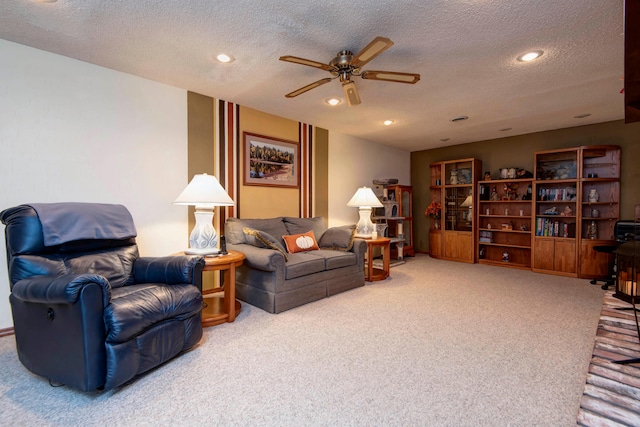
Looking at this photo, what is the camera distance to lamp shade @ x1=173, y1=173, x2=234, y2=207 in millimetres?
2730

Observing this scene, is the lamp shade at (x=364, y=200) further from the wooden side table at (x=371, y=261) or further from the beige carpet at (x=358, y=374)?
the beige carpet at (x=358, y=374)

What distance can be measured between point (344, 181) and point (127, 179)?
11.0 ft

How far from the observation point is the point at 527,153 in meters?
5.27

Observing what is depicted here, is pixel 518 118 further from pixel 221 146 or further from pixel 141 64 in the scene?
pixel 141 64

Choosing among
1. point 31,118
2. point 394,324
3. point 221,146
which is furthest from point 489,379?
point 31,118

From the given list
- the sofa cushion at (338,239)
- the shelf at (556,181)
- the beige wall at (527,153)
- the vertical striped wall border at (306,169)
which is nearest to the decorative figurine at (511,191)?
the beige wall at (527,153)

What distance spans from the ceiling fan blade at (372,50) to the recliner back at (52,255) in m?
2.37

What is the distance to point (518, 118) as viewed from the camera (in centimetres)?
436

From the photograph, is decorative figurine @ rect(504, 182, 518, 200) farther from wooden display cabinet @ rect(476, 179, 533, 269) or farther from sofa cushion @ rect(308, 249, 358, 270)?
sofa cushion @ rect(308, 249, 358, 270)

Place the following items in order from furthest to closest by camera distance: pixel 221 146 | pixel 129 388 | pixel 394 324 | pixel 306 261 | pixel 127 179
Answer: pixel 221 146 < pixel 306 261 < pixel 127 179 < pixel 394 324 < pixel 129 388

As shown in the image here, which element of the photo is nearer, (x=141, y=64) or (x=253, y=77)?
Result: (x=141, y=64)

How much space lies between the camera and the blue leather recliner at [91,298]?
1604mm

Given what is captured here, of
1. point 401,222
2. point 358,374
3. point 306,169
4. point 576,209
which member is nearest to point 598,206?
point 576,209

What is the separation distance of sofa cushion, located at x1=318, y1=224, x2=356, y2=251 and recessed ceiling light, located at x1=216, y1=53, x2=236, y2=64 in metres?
2.37
